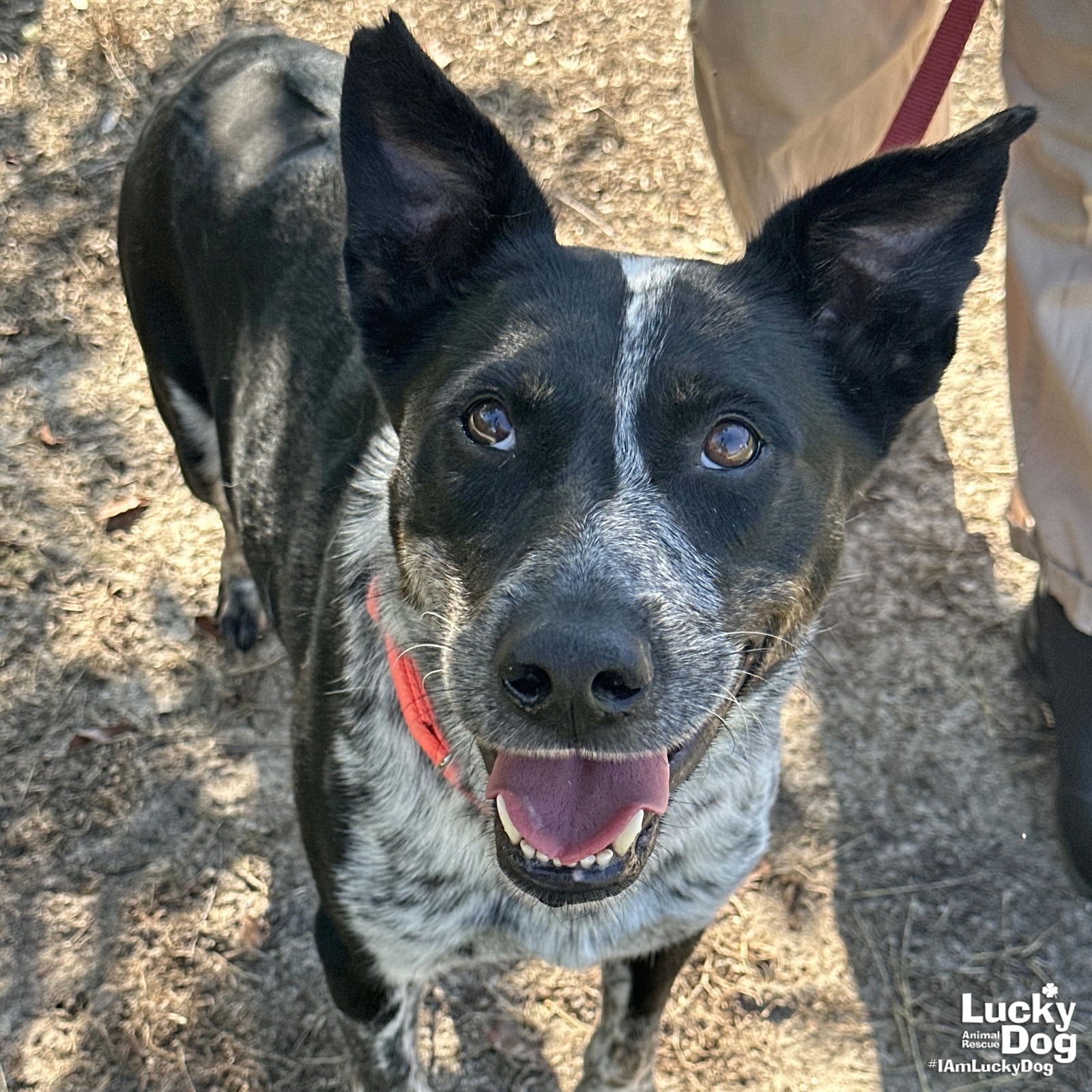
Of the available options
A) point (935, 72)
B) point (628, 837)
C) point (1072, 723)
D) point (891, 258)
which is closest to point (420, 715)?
point (628, 837)

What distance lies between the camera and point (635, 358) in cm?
217

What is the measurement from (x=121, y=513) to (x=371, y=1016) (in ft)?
7.87

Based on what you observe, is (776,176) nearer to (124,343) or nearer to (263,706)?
(263,706)

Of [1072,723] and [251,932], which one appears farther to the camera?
[1072,723]

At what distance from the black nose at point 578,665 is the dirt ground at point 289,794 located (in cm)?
184

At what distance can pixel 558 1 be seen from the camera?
595cm

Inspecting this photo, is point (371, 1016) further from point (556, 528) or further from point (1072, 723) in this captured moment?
point (1072, 723)

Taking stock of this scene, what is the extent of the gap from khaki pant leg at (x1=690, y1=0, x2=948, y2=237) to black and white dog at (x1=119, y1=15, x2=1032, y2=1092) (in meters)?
1.06

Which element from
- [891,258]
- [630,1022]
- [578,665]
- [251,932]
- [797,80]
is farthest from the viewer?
[251,932]

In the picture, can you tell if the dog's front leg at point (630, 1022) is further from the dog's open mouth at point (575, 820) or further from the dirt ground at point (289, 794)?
the dog's open mouth at point (575, 820)

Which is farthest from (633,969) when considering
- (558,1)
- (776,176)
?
(558,1)

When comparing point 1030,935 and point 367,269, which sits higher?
point 367,269

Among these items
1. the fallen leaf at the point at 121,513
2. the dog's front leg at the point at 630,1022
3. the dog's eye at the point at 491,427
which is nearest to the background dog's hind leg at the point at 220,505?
the fallen leaf at the point at 121,513

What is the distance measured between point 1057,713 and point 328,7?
461cm
